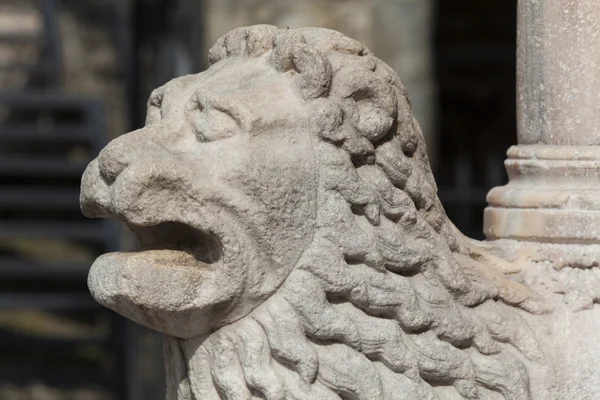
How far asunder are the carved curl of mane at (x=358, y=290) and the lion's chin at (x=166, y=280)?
7 centimetres

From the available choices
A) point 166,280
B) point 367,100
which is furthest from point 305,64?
point 166,280

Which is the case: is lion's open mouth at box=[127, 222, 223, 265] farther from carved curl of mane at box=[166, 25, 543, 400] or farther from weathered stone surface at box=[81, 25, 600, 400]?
carved curl of mane at box=[166, 25, 543, 400]

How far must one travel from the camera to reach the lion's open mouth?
1.77 m

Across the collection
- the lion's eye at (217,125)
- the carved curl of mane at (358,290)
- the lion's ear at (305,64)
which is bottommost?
the carved curl of mane at (358,290)

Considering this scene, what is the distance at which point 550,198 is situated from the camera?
85.1 inches

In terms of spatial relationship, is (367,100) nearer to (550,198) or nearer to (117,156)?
(117,156)

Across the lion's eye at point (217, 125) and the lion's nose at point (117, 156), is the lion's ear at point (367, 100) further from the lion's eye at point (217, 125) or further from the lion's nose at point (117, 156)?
the lion's nose at point (117, 156)

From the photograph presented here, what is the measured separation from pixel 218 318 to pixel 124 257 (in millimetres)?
171

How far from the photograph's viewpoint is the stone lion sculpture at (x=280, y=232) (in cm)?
171

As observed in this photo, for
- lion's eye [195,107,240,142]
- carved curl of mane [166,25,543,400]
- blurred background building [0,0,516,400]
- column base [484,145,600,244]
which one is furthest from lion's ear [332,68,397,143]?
blurred background building [0,0,516,400]

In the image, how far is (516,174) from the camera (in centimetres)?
227

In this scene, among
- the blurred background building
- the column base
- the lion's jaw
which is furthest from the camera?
the blurred background building

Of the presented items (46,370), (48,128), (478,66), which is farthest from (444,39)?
(46,370)

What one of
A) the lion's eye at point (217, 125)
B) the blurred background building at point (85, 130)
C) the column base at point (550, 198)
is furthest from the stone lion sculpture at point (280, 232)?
the blurred background building at point (85, 130)
